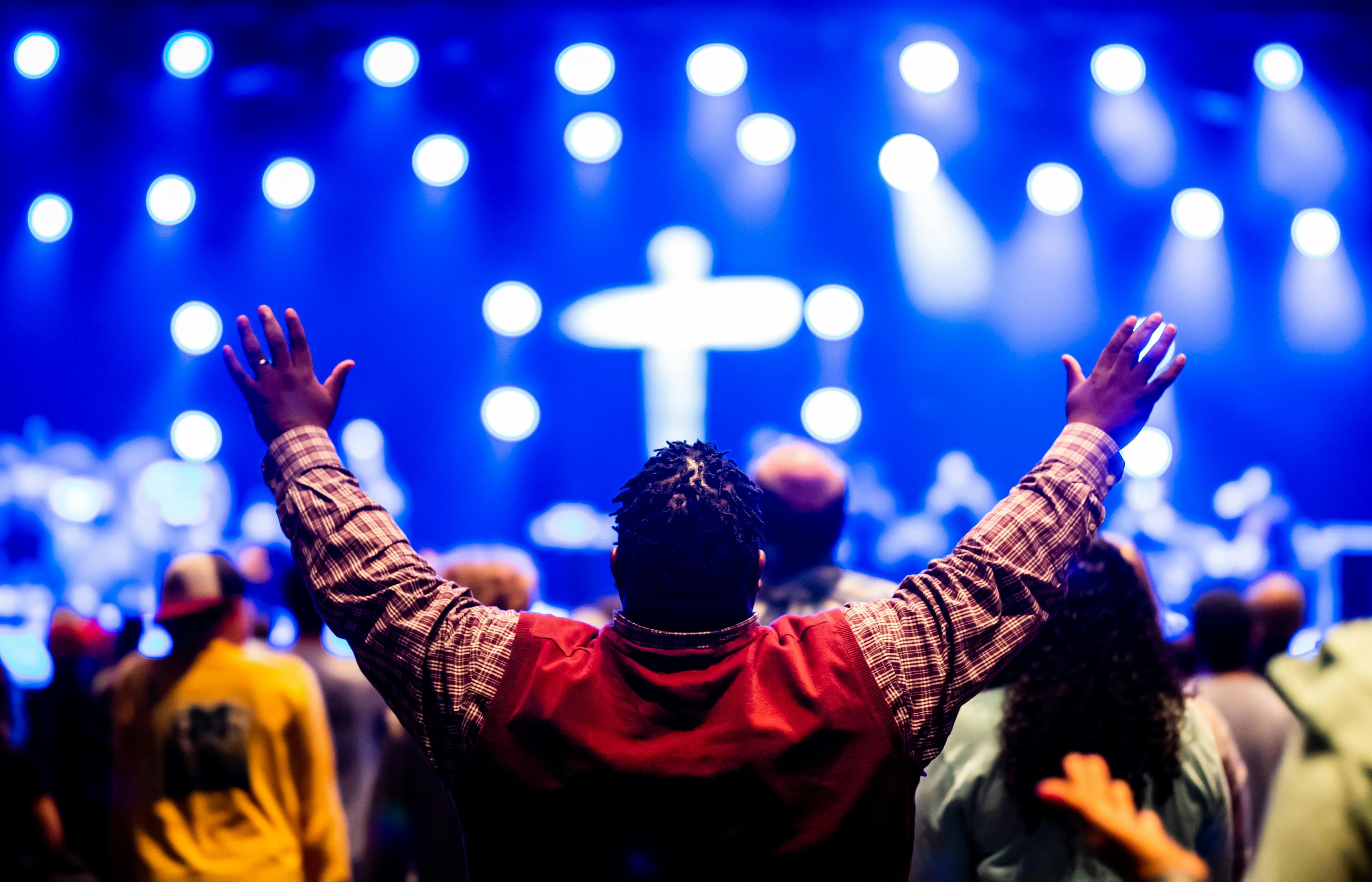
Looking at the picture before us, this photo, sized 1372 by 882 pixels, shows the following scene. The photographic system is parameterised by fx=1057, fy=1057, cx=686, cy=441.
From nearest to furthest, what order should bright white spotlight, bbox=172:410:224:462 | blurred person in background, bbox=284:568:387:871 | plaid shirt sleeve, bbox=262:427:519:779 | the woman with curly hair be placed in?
plaid shirt sleeve, bbox=262:427:519:779
the woman with curly hair
blurred person in background, bbox=284:568:387:871
bright white spotlight, bbox=172:410:224:462

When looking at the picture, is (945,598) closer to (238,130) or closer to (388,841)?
(388,841)

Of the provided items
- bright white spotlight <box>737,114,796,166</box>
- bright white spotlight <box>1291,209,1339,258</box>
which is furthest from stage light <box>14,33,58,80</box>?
bright white spotlight <box>1291,209,1339,258</box>

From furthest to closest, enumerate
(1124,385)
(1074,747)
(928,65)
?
(928,65) → (1074,747) → (1124,385)

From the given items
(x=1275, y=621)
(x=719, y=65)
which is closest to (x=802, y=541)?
(x=1275, y=621)

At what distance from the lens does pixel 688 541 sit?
4.36 feet

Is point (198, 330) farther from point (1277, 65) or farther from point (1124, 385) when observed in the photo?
point (1277, 65)

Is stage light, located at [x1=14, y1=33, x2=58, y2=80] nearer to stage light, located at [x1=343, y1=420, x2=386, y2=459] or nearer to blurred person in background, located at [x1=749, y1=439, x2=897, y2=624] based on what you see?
stage light, located at [x1=343, y1=420, x2=386, y2=459]

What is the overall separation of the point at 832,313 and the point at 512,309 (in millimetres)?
2474

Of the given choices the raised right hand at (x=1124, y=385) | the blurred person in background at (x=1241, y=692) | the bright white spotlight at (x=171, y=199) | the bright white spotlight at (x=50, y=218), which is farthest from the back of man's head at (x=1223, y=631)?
the bright white spotlight at (x=50, y=218)

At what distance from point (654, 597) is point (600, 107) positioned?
24.4ft

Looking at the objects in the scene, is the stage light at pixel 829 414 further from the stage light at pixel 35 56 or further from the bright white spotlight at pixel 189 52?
the stage light at pixel 35 56

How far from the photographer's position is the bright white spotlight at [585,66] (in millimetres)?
8039

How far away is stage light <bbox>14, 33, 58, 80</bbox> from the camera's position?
27.1 ft

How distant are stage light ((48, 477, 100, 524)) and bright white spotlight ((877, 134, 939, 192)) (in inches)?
259
